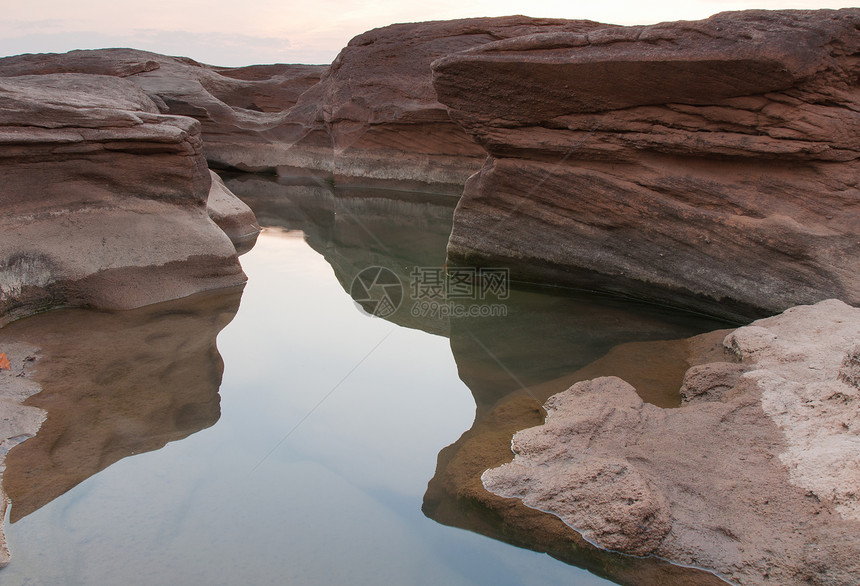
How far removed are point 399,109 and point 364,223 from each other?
7.66 feet

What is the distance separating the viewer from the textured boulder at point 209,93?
33.9ft

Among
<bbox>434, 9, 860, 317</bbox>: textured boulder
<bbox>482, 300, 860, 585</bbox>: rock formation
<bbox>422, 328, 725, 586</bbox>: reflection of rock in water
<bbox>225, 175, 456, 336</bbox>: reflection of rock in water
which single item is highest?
<bbox>434, 9, 860, 317</bbox>: textured boulder

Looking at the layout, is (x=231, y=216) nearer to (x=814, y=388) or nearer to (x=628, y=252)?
(x=628, y=252)

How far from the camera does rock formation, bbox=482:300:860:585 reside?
1.80 metres

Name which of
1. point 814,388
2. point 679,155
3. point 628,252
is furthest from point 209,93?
point 814,388

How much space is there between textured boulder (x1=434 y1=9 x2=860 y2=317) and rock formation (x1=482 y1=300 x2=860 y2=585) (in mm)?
1107

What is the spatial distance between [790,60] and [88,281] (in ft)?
13.5

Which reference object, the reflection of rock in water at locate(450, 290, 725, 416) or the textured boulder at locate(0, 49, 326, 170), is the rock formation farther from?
the textured boulder at locate(0, 49, 326, 170)

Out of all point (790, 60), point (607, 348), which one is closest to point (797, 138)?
point (790, 60)

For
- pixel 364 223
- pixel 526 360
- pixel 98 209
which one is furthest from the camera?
pixel 364 223

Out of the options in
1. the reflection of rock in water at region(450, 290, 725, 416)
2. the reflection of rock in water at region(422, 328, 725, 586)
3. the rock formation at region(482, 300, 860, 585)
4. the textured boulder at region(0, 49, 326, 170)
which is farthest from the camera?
the textured boulder at region(0, 49, 326, 170)

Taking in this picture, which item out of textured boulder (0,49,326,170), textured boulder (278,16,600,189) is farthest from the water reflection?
textured boulder (0,49,326,170)

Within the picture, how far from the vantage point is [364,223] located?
778 centimetres

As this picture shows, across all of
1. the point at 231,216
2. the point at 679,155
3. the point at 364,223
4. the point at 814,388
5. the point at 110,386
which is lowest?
the point at 364,223
